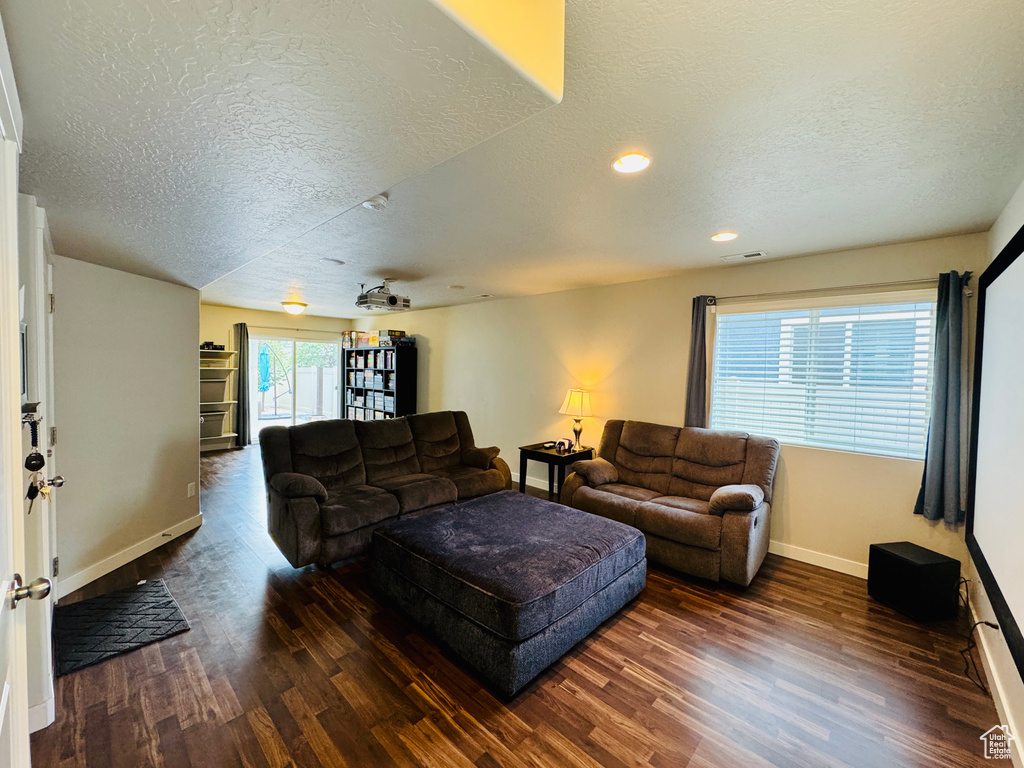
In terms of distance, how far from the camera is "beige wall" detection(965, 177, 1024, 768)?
1600 mm

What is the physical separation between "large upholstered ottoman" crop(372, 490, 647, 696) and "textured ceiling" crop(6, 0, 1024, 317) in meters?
1.92

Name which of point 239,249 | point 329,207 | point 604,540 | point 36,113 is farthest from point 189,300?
point 604,540

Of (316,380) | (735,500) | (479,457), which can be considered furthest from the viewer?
(316,380)

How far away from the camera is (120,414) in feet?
9.93

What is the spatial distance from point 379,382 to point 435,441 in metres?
3.38

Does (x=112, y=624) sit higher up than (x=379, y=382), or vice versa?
(x=379, y=382)

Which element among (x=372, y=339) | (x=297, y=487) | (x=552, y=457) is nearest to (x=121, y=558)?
(x=297, y=487)

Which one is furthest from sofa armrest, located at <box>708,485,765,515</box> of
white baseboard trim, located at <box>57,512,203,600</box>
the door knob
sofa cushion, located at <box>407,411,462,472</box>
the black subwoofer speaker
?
white baseboard trim, located at <box>57,512,203,600</box>

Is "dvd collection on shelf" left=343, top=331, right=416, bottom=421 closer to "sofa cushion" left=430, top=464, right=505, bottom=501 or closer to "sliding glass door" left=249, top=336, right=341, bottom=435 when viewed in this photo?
"sliding glass door" left=249, top=336, right=341, bottom=435

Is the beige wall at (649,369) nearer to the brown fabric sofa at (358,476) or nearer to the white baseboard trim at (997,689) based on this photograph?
the white baseboard trim at (997,689)

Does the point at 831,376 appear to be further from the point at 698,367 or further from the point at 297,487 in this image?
the point at 297,487

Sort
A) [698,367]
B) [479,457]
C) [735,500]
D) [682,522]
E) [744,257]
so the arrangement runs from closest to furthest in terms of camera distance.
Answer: [735,500]
[682,522]
[744,257]
[698,367]
[479,457]

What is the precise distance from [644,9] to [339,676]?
274cm

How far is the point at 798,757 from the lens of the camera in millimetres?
1597
